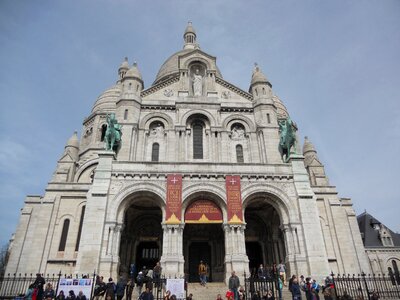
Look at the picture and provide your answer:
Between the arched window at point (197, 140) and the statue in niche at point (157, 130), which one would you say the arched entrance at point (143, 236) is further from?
the statue in niche at point (157, 130)

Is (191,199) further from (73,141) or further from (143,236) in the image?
(73,141)

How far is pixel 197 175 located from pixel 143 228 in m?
7.01

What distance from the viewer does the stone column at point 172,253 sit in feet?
59.1

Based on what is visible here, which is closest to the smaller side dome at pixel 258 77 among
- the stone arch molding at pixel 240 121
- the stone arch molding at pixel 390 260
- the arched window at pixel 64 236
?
the stone arch molding at pixel 240 121

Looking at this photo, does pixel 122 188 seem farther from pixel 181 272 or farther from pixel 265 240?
pixel 265 240

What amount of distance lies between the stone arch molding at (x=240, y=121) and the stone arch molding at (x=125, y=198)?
34.1 ft

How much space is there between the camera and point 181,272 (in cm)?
1808

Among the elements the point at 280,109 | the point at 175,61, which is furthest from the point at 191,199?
the point at 175,61

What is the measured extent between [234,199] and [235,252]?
329 cm

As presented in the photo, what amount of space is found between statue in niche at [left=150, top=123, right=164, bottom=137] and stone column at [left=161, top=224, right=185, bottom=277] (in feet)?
34.2

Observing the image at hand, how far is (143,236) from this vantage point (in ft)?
79.0

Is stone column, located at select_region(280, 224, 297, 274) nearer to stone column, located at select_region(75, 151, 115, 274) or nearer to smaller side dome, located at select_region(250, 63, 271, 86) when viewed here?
stone column, located at select_region(75, 151, 115, 274)

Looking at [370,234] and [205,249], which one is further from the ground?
[370,234]

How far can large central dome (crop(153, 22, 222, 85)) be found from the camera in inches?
1556
